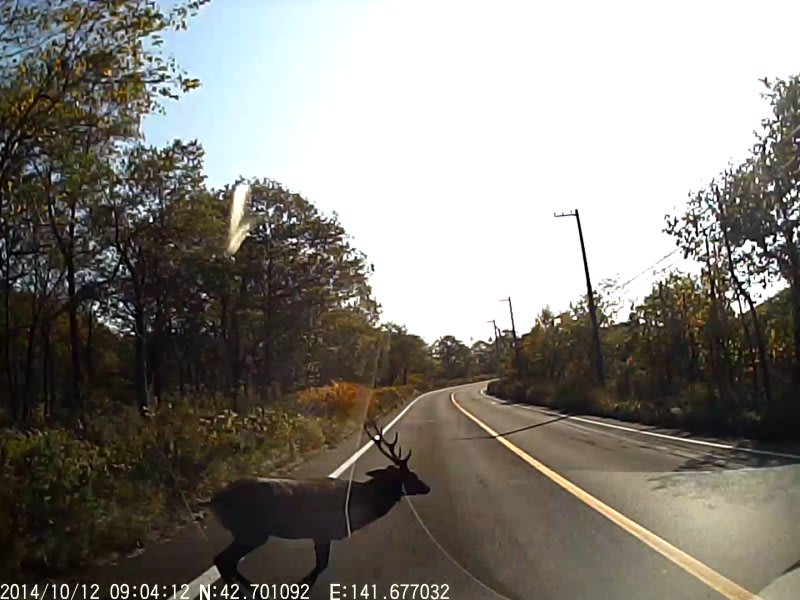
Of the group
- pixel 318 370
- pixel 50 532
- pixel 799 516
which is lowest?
pixel 799 516

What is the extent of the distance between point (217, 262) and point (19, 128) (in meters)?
30.0

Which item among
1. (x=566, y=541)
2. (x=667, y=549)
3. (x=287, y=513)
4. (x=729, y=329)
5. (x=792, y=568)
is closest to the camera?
(x=287, y=513)

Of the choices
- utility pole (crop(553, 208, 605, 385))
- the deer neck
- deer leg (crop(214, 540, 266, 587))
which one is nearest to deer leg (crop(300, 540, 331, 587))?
the deer neck

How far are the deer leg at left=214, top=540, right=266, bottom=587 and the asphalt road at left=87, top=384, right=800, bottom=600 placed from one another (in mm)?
372

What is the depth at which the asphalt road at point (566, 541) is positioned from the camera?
25.4 feet

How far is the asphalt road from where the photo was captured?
7738 millimetres

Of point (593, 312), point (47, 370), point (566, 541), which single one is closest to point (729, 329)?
point (593, 312)

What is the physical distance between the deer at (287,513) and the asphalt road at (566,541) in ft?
1.32

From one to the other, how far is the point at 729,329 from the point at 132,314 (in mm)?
29755

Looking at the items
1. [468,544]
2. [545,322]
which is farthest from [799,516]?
[545,322]

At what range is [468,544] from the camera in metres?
9.68

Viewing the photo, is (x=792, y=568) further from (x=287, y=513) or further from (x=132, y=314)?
(x=132, y=314)

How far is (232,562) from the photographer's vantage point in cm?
755

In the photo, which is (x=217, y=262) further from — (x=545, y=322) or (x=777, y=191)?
(x=545, y=322)
